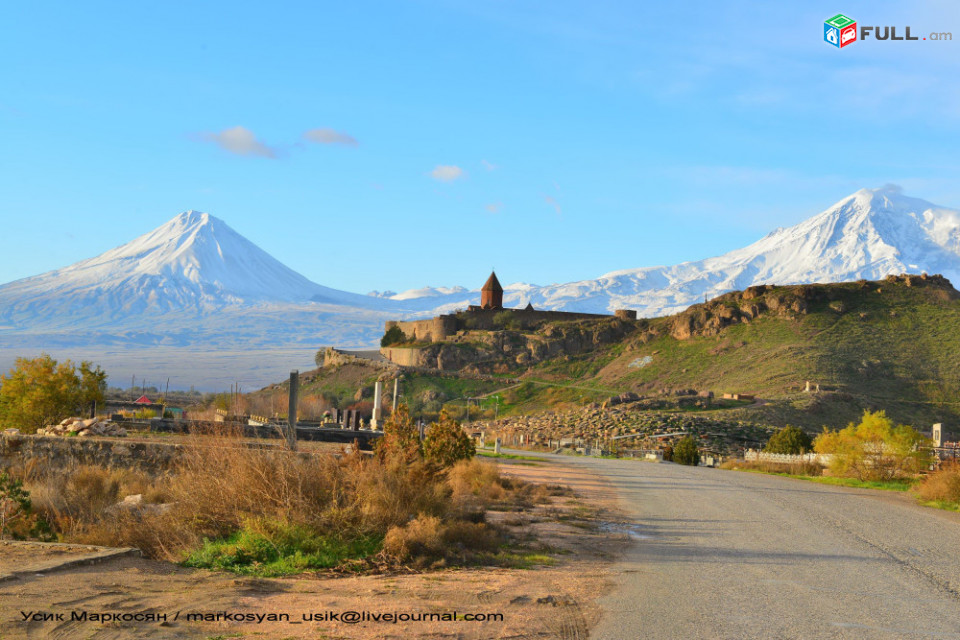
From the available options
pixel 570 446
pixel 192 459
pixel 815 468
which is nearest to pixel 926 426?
pixel 570 446

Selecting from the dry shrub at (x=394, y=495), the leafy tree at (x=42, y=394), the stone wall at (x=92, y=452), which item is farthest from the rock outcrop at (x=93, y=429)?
the dry shrub at (x=394, y=495)

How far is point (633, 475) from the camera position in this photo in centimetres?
2967

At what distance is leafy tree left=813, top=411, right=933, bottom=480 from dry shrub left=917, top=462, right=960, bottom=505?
24.8 ft

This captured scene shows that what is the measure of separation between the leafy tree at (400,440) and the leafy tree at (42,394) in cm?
1660

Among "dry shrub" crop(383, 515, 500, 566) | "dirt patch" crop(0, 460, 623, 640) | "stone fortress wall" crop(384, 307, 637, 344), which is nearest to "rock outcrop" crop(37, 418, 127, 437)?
"dirt patch" crop(0, 460, 623, 640)

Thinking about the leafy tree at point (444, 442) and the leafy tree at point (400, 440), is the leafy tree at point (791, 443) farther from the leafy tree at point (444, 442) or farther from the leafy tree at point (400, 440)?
the leafy tree at point (400, 440)

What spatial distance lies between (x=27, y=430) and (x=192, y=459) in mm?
16528

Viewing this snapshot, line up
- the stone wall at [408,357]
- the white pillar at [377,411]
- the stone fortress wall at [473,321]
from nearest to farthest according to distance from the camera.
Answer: the white pillar at [377,411] → the stone wall at [408,357] → the stone fortress wall at [473,321]

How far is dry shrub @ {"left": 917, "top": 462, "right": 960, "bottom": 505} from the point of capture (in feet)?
64.5

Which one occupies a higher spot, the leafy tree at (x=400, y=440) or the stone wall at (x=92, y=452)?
the leafy tree at (x=400, y=440)

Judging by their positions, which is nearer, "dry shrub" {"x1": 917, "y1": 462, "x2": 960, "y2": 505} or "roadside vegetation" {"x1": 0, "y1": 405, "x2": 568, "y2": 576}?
"roadside vegetation" {"x1": 0, "y1": 405, "x2": 568, "y2": 576}

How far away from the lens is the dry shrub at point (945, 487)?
1967cm

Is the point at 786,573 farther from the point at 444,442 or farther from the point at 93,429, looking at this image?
the point at 93,429

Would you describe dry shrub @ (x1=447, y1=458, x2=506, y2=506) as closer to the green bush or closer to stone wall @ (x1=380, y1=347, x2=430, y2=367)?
the green bush
